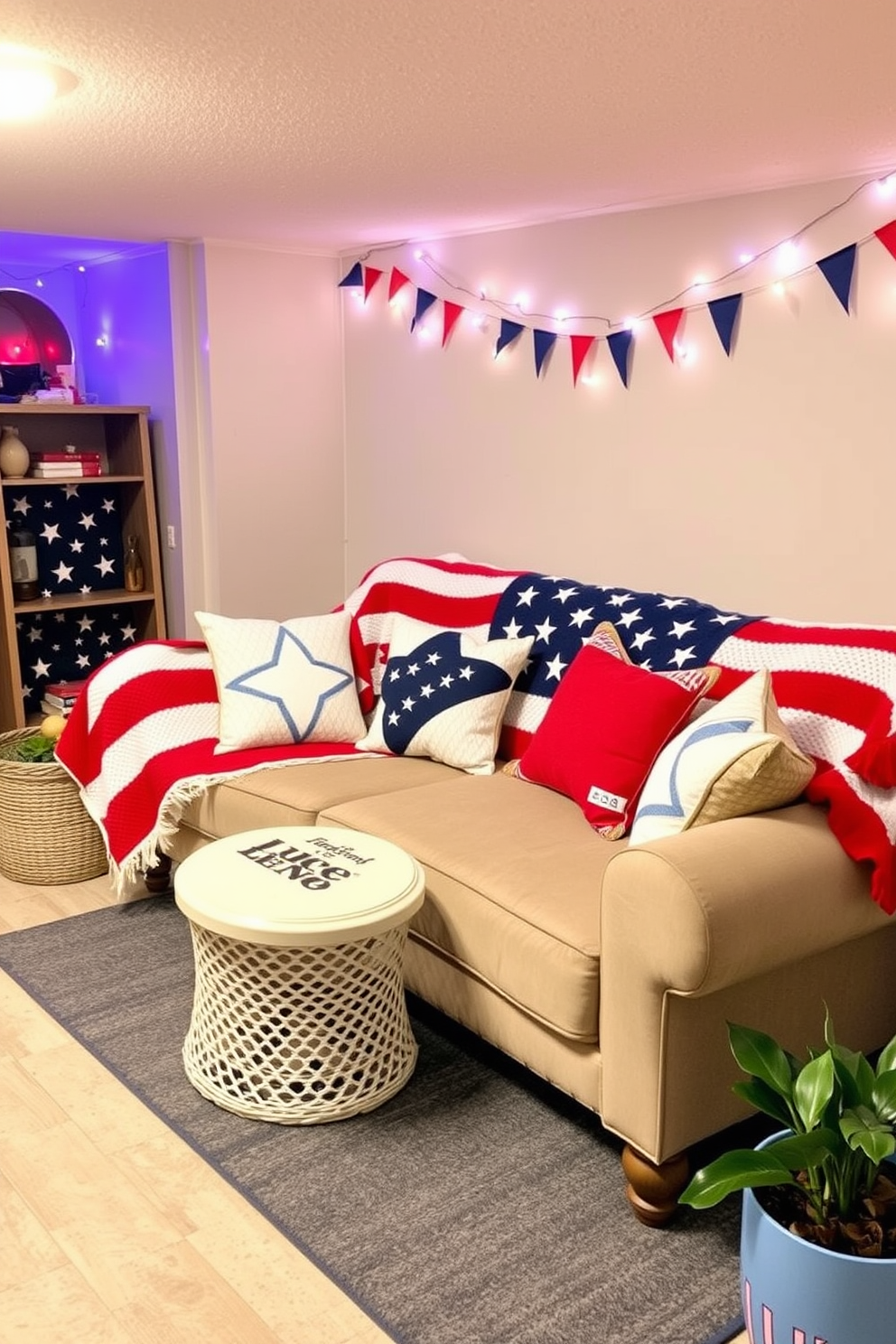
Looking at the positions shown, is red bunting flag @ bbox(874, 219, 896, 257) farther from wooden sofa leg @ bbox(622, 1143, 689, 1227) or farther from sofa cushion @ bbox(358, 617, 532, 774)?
wooden sofa leg @ bbox(622, 1143, 689, 1227)

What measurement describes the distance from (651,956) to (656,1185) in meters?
0.43

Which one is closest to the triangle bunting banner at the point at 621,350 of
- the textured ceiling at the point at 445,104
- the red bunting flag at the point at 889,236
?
the textured ceiling at the point at 445,104

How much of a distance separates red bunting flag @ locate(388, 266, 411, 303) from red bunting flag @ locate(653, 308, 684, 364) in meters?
1.20

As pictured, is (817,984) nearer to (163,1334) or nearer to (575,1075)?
(575,1075)

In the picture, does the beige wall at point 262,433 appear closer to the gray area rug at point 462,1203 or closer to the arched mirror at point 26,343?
the arched mirror at point 26,343

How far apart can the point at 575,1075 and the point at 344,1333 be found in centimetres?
60

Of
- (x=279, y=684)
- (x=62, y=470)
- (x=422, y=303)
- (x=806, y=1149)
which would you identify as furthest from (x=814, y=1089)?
(x=62, y=470)

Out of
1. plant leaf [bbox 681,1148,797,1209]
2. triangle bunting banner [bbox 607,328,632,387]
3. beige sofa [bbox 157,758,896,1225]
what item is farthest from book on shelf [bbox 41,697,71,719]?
plant leaf [bbox 681,1148,797,1209]

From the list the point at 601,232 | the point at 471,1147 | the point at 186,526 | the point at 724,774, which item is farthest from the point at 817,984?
the point at 186,526

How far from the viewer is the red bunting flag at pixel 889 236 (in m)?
2.78

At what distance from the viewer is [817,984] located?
2.22m

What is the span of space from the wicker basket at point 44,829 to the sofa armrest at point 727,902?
6.33 feet

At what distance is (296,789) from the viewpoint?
2969 mm

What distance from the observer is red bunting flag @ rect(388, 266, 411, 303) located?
4223mm
